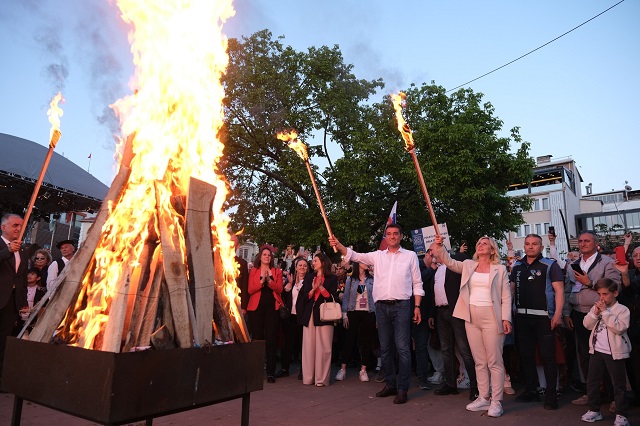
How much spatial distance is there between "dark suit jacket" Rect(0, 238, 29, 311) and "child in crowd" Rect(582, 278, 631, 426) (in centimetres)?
734

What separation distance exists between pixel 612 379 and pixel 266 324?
199 inches

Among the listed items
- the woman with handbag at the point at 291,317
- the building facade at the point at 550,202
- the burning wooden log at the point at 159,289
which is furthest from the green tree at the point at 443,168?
the building facade at the point at 550,202

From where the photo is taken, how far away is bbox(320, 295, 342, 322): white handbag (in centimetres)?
758

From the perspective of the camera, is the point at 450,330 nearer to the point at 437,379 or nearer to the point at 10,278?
the point at 437,379

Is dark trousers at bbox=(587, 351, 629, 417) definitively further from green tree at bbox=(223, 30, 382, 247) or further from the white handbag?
green tree at bbox=(223, 30, 382, 247)

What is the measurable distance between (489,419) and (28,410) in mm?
5416

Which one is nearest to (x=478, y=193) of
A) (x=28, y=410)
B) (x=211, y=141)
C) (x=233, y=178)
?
(x=233, y=178)

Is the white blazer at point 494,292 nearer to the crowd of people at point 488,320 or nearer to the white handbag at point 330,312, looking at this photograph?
the crowd of people at point 488,320

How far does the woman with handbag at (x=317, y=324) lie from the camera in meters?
7.55

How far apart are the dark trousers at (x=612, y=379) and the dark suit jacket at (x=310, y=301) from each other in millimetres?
3798

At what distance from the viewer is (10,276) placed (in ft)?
20.2

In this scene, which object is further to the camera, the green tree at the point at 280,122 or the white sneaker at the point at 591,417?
the green tree at the point at 280,122

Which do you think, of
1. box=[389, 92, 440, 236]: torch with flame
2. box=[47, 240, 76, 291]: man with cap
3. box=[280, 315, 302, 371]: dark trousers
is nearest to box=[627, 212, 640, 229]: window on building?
box=[280, 315, 302, 371]: dark trousers

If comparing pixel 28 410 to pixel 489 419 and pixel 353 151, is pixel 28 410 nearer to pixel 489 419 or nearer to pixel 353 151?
pixel 489 419
